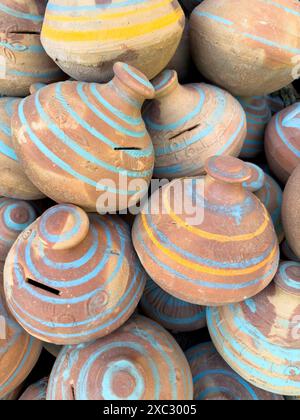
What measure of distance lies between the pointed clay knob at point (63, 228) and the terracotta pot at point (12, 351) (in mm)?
295

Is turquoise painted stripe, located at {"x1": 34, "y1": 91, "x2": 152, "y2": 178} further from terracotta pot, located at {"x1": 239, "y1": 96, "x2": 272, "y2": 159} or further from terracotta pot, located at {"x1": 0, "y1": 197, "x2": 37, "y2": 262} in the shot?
terracotta pot, located at {"x1": 239, "y1": 96, "x2": 272, "y2": 159}

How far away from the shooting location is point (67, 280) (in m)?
0.90

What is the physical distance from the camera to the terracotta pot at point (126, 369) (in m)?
0.90

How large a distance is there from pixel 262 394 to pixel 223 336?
231 millimetres

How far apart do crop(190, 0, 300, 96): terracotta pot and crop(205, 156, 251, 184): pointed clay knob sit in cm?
40

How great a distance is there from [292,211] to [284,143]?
0.30 m

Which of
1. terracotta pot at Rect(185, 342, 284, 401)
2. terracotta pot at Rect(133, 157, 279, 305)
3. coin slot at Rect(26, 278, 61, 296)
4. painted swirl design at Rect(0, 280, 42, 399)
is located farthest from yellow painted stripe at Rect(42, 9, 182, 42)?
terracotta pot at Rect(185, 342, 284, 401)

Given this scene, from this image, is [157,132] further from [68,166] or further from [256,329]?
[256,329]

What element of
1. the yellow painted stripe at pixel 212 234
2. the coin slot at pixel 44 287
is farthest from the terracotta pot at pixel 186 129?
the coin slot at pixel 44 287

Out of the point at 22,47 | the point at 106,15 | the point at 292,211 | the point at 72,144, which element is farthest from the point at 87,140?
the point at 292,211

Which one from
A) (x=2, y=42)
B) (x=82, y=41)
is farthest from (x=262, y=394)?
(x=2, y=42)

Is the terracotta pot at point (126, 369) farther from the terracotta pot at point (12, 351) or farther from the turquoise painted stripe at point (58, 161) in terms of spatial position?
the turquoise painted stripe at point (58, 161)

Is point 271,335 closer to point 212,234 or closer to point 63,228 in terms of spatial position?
point 212,234

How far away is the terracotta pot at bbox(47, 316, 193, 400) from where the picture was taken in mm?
900
